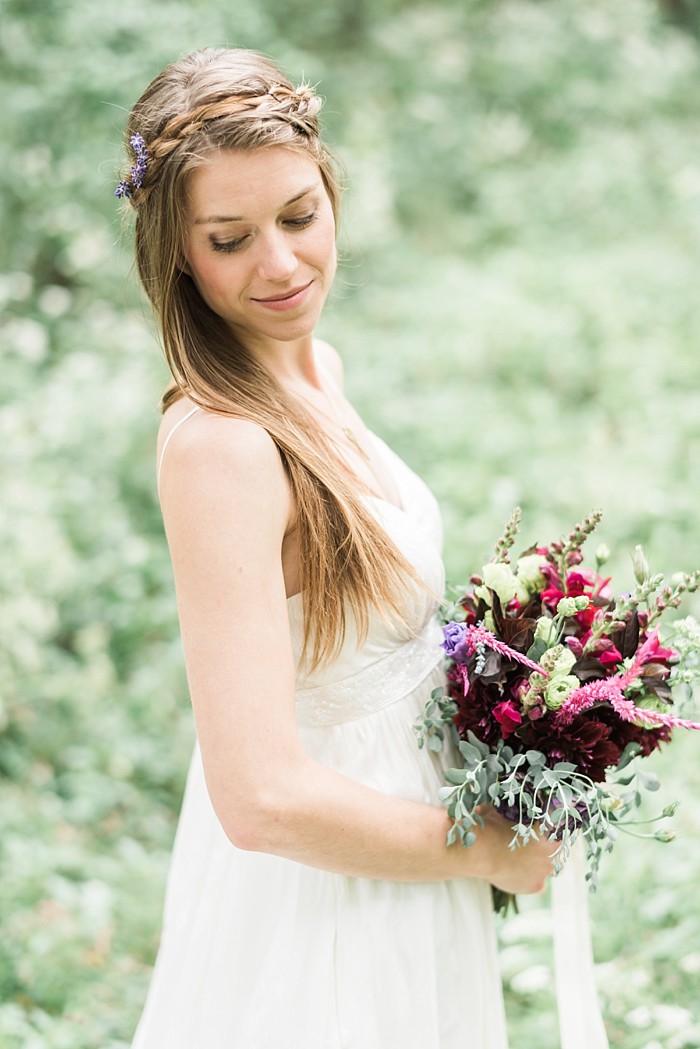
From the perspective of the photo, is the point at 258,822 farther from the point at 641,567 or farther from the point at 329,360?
the point at 329,360

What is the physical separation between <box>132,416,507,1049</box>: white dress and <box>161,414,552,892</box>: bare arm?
200 millimetres

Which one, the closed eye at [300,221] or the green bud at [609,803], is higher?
the closed eye at [300,221]

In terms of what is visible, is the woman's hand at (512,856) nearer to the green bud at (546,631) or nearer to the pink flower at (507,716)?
the pink flower at (507,716)

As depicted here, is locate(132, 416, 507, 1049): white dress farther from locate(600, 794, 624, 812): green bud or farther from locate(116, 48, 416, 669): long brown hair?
locate(600, 794, 624, 812): green bud

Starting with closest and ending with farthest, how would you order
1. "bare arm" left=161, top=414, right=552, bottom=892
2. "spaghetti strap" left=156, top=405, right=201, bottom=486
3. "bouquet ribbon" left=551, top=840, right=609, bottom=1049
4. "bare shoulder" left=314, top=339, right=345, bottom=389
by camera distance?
"bare arm" left=161, top=414, right=552, bottom=892 < "spaghetti strap" left=156, top=405, right=201, bottom=486 < "bouquet ribbon" left=551, top=840, right=609, bottom=1049 < "bare shoulder" left=314, top=339, right=345, bottom=389

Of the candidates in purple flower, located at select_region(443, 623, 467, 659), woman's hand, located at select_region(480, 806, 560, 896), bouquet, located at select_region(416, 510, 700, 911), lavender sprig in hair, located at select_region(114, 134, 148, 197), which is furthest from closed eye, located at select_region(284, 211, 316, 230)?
woman's hand, located at select_region(480, 806, 560, 896)

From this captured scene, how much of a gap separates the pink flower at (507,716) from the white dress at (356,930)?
229mm

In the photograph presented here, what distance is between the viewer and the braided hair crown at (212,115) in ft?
4.81

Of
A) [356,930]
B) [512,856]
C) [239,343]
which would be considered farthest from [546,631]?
[239,343]

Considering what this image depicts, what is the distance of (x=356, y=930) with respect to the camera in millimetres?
1622

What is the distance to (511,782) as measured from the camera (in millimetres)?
1491

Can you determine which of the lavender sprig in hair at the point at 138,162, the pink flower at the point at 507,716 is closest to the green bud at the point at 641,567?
the pink flower at the point at 507,716

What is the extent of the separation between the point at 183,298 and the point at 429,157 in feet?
24.4

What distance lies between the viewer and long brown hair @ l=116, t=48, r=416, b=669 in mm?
1477
